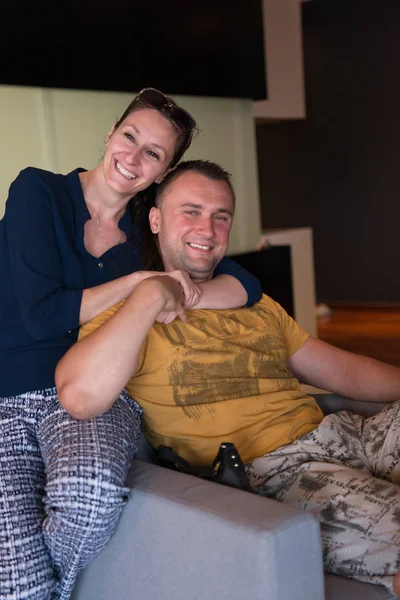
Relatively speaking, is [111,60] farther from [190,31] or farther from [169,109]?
[169,109]

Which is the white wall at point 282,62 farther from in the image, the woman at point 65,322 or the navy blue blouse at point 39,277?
the navy blue blouse at point 39,277

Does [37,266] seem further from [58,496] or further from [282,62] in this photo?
[282,62]

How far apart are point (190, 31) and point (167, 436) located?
104 inches

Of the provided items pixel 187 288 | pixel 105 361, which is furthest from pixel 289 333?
pixel 105 361

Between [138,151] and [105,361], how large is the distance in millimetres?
655

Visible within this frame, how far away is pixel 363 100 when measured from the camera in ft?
23.4

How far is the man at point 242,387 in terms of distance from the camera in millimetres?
1551

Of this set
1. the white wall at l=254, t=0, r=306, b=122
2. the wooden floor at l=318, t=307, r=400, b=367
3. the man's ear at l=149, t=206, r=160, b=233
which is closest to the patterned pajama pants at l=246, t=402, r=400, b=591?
the man's ear at l=149, t=206, r=160, b=233

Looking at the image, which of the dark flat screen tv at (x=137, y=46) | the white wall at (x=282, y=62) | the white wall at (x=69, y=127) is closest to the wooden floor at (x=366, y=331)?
the white wall at (x=282, y=62)

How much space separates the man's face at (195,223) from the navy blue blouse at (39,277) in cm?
19

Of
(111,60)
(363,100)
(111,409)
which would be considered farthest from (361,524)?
(363,100)

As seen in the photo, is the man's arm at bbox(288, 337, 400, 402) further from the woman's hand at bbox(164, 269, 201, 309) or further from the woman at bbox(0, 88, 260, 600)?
the woman's hand at bbox(164, 269, 201, 309)

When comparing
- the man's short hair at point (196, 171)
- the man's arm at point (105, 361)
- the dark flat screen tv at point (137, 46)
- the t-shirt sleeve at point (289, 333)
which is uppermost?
the dark flat screen tv at point (137, 46)

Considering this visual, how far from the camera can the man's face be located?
192cm
